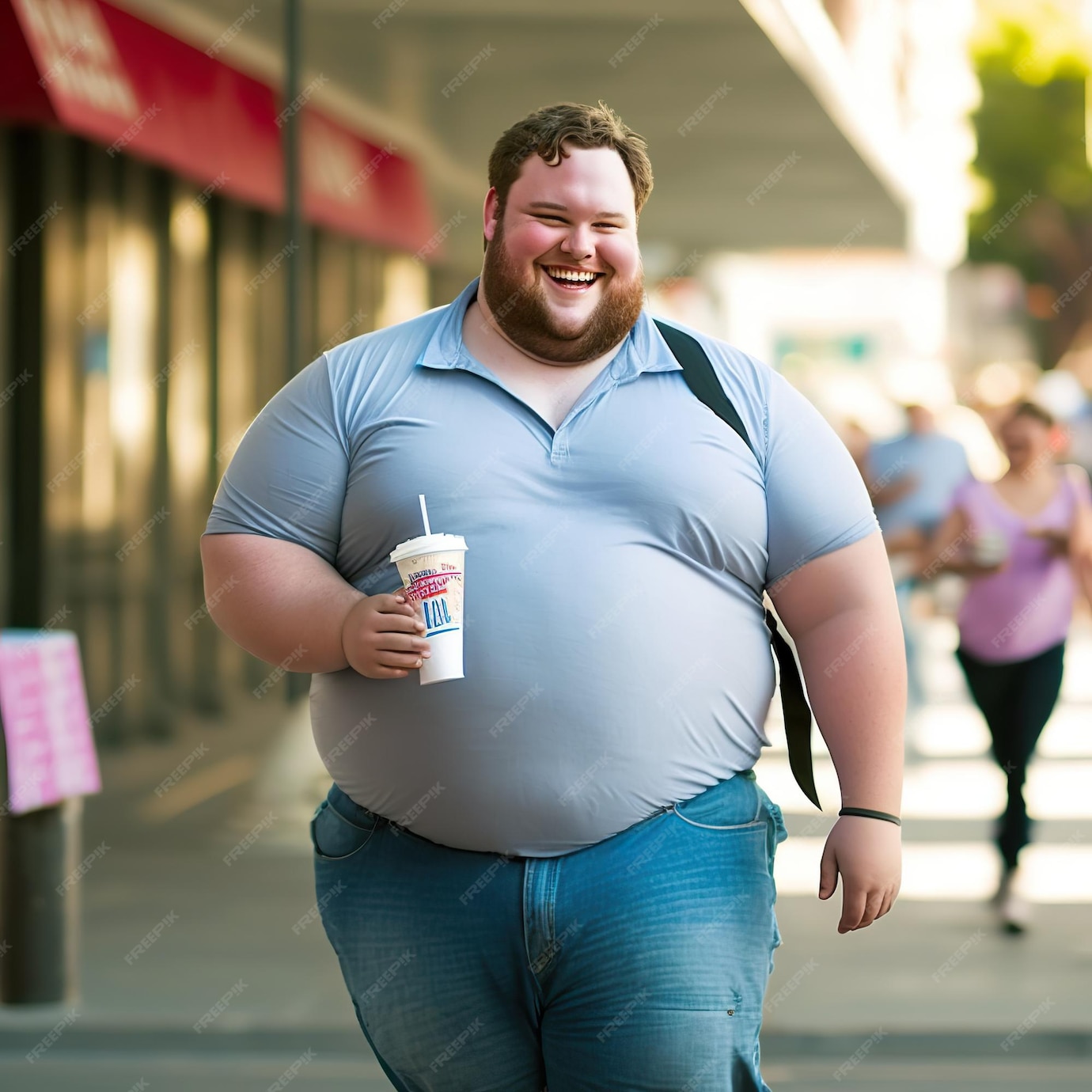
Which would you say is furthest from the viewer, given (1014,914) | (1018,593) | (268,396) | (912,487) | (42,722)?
(268,396)

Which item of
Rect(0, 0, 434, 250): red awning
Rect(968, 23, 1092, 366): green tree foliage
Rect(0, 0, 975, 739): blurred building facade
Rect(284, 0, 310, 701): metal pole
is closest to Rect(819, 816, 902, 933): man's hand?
Rect(284, 0, 310, 701): metal pole

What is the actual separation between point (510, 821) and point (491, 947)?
0.63 feet

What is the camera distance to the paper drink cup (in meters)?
2.82

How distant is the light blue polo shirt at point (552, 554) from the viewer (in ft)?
9.54

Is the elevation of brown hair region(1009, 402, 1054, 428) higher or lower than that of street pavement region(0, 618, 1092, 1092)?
higher

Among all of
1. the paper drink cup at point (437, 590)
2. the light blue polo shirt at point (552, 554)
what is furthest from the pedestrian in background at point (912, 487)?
the paper drink cup at point (437, 590)

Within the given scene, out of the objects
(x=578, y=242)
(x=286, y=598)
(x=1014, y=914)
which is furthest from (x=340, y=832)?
(x=1014, y=914)

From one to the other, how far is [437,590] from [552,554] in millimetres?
196

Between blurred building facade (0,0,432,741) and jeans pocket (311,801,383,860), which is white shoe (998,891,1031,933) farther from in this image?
jeans pocket (311,801,383,860)

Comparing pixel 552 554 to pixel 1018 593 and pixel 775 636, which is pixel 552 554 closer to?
pixel 775 636

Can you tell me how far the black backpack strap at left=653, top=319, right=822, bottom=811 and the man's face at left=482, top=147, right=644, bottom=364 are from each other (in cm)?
12

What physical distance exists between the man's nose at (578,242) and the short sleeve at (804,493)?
1.26 ft

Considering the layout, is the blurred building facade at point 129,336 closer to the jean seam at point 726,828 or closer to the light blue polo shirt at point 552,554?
the light blue polo shirt at point 552,554

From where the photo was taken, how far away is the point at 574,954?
2.90m
